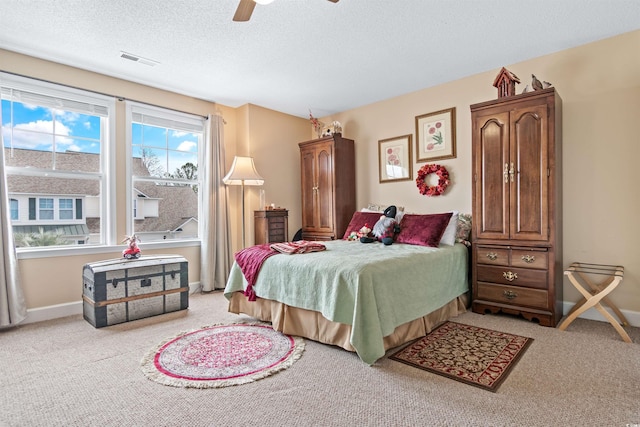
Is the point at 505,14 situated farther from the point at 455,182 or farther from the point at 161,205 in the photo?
the point at 161,205

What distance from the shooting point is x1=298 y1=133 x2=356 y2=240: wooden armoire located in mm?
4719

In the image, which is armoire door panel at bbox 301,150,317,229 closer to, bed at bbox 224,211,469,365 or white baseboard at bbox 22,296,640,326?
bed at bbox 224,211,469,365

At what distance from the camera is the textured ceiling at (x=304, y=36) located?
254 cm

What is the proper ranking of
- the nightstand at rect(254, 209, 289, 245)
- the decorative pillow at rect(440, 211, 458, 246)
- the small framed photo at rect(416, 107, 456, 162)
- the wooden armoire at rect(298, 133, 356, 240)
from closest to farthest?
the decorative pillow at rect(440, 211, 458, 246)
the small framed photo at rect(416, 107, 456, 162)
the nightstand at rect(254, 209, 289, 245)
the wooden armoire at rect(298, 133, 356, 240)

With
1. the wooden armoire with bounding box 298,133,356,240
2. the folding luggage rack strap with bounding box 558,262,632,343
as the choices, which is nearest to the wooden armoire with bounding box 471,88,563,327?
the folding luggage rack strap with bounding box 558,262,632,343

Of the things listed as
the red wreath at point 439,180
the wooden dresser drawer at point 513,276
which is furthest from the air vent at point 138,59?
the wooden dresser drawer at point 513,276

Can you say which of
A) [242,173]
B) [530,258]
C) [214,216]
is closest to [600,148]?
[530,258]

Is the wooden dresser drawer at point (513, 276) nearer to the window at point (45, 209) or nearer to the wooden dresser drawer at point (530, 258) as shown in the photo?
the wooden dresser drawer at point (530, 258)

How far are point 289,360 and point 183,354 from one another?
79 cm

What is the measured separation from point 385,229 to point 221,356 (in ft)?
6.84

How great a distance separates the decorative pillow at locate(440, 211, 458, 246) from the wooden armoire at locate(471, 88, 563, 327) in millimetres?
211

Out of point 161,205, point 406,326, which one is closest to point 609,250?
point 406,326

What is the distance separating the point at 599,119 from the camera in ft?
10.2

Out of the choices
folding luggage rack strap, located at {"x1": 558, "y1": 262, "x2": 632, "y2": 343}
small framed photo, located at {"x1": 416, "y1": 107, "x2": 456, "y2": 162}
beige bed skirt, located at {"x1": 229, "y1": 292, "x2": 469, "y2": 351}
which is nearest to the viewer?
beige bed skirt, located at {"x1": 229, "y1": 292, "x2": 469, "y2": 351}
